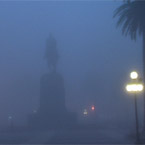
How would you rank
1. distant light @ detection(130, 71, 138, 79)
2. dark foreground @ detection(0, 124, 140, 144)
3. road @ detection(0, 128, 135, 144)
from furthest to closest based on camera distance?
dark foreground @ detection(0, 124, 140, 144) < road @ detection(0, 128, 135, 144) < distant light @ detection(130, 71, 138, 79)

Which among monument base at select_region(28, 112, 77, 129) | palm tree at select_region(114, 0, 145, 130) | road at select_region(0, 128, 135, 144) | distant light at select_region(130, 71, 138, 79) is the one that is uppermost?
palm tree at select_region(114, 0, 145, 130)

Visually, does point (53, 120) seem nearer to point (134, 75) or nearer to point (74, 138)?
point (74, 138)

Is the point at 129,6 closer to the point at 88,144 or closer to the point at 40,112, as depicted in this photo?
the point at 88,144

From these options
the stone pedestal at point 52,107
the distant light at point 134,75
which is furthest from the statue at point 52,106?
the distant light at point 134,75

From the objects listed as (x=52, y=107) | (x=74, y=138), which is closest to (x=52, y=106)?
(x=52, y=107)

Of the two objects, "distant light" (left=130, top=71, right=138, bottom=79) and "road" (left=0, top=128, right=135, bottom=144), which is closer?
"distant light" (left=130, top=71, right=138, bottom=79)

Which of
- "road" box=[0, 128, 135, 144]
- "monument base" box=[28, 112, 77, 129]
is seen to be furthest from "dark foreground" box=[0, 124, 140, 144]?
"monument base" box=[28, 112, 77, 129]

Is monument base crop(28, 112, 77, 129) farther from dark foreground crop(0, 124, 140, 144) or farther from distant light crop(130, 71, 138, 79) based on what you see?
distant light crop(130, 71, 138, 79)

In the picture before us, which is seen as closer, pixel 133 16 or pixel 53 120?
pixel 133 16

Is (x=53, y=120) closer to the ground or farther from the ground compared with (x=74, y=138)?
farther from the ground

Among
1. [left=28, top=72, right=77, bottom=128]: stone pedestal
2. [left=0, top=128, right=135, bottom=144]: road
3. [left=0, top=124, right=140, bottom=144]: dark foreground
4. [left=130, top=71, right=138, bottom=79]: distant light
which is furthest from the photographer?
[left=28, top=72, right=77, bottom=128]: stone pedestal

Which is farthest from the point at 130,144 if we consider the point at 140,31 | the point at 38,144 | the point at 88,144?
the point at 140,31

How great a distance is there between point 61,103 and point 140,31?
21.9 metres

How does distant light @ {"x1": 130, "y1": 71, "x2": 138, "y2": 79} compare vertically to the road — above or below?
above
